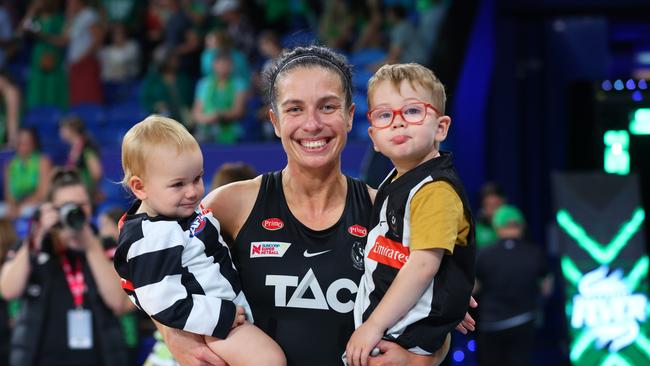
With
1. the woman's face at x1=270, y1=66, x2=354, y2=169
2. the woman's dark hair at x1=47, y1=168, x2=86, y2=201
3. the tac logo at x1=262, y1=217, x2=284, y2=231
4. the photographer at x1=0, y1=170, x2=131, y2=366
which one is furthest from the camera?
the woman's dark hair at x1=47, y1=168, x2=86, y2=201

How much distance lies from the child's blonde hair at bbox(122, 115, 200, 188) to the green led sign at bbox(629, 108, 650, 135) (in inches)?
145

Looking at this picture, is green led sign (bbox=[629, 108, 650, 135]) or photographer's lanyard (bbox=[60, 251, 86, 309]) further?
green led sign (bbox=[629, 108, 650, 135])

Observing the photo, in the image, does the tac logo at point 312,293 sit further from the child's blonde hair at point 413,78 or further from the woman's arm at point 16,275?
the woman's arm at point 16,275

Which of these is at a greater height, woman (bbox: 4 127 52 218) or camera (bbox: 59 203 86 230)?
woman (bbox: 4 127 52 218)

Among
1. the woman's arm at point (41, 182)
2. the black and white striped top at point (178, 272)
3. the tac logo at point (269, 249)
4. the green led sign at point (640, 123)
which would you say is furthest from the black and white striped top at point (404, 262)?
the woman's arm at point (41, 182)

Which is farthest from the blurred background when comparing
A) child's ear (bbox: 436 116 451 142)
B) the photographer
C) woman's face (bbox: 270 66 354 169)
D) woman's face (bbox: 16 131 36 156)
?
woman's face (bbox: 270 66 354 169)

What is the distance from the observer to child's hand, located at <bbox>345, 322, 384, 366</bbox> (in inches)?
108

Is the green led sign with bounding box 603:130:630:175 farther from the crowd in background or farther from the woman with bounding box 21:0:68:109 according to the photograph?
the woman with bounding box 21:0:68:109

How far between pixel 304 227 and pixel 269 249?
114 millimetres

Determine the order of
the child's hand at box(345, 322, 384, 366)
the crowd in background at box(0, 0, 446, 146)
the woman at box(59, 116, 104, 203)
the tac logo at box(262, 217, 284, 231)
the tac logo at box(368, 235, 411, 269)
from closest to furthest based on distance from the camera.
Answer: the child's hand at box(345, 322, 384, 366) < the tac logo at box(368, 235, 411, 269) < the tac logo at box(262, 217, 284, 231) < the woman at box(59, 116, 104, 203) < the crowd in background at box(0, 0, 446, 146)

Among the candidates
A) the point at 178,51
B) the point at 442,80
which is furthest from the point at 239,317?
the point at 178,51

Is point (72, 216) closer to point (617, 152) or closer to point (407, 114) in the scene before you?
point (407, 114)

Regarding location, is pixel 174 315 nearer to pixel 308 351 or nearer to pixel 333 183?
pixel 308 351

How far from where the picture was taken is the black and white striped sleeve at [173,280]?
9.14 feet
